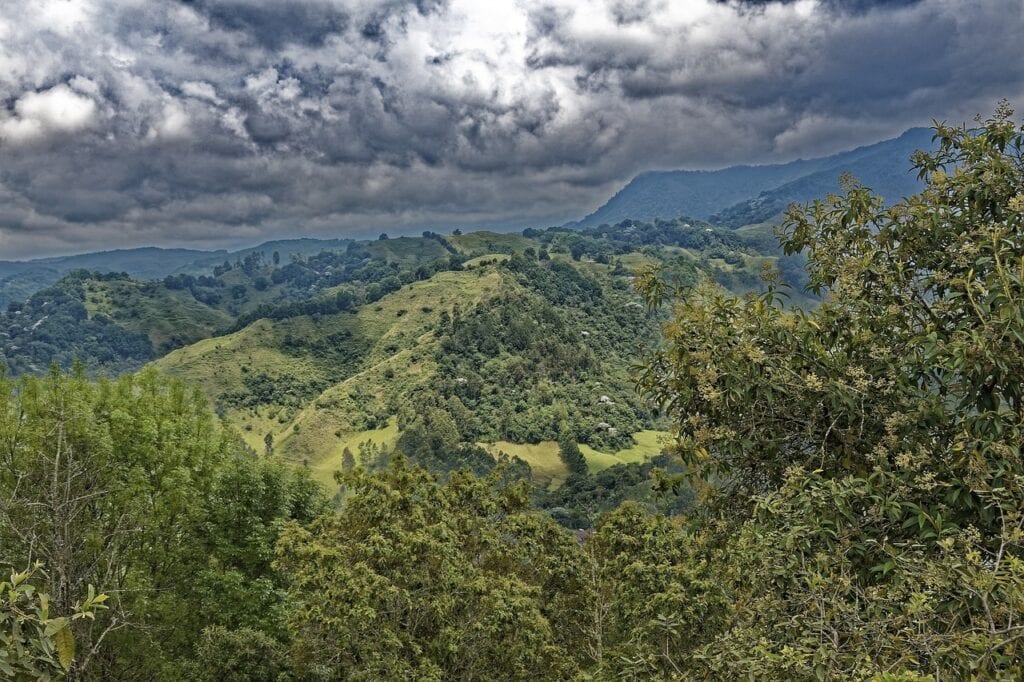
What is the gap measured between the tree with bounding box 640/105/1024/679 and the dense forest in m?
0.03

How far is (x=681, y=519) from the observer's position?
805 centimetres

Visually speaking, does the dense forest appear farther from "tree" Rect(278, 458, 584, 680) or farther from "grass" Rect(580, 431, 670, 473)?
"grass" Rect(580, 431, 670, 473)

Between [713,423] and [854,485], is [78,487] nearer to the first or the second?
[713,423]

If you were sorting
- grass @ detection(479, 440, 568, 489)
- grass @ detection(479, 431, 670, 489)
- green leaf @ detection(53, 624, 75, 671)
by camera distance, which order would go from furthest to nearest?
grass @ detection(479, 431, 670, 489)
grass @ detection(479, 440, 568, 489)
green leaf @ detection(53, 624, 75, 671)

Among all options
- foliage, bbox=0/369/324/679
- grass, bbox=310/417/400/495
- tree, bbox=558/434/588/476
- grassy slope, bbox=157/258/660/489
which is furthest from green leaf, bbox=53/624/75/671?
grass, bbox=310/417/400/495

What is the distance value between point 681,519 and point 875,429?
2462mm

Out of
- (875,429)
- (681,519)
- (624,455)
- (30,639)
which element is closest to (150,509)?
(681,519)

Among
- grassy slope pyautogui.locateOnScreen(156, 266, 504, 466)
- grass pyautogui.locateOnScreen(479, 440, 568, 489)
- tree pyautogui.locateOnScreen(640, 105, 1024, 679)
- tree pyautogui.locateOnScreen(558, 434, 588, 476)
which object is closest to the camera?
tree pyautogui.locateOnScreen(640, 105, 1024, 679)

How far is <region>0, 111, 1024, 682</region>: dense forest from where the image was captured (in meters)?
5.21

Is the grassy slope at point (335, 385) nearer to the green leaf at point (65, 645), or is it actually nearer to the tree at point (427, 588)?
the tree at point (427, 588)

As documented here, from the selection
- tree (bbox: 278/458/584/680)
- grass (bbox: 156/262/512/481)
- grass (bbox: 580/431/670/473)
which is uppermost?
tree (bbox: 278/458/584/680)

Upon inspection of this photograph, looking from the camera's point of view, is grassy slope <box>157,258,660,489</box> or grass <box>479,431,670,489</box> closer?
grass <box>479,431,670,489</box>

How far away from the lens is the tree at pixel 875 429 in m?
4.84

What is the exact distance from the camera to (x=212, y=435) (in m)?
23.5
